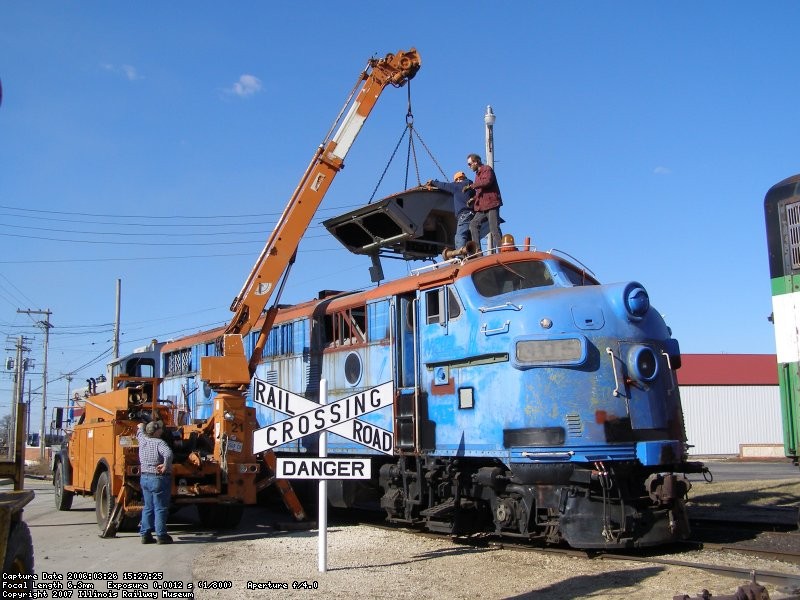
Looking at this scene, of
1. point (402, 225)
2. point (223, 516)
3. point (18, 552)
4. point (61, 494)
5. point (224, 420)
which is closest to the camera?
point (18, 552)

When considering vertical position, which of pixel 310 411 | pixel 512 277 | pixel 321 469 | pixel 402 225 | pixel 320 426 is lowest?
pixel 321 469

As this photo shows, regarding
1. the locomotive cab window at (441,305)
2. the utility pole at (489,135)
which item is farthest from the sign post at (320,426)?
the utility pole at (489,135)

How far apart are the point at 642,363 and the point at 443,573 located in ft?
11.4

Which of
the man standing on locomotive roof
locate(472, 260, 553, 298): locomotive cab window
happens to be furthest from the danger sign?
the man standing on locomotive roof

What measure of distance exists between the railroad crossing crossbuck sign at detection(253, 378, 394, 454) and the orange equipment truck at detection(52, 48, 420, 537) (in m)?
3.00

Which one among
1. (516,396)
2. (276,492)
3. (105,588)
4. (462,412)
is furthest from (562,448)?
(276,492)

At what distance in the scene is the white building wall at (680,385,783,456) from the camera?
143ft

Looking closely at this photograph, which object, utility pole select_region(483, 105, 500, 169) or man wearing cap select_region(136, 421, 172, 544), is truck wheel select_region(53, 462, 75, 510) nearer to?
man wearing cap select_region(136, 421, 172, 544)

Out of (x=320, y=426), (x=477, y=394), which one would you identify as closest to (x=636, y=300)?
(x=477, y=394)

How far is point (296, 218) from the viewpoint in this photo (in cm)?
1390

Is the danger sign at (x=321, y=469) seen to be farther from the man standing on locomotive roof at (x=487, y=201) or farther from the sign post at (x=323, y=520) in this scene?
the man standing on locomotive roof at (x=487, y=201)

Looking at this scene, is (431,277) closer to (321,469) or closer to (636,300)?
(636,300)

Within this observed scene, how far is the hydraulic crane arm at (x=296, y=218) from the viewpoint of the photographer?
13.0 meters

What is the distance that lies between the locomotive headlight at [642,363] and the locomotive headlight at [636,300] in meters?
0.44
